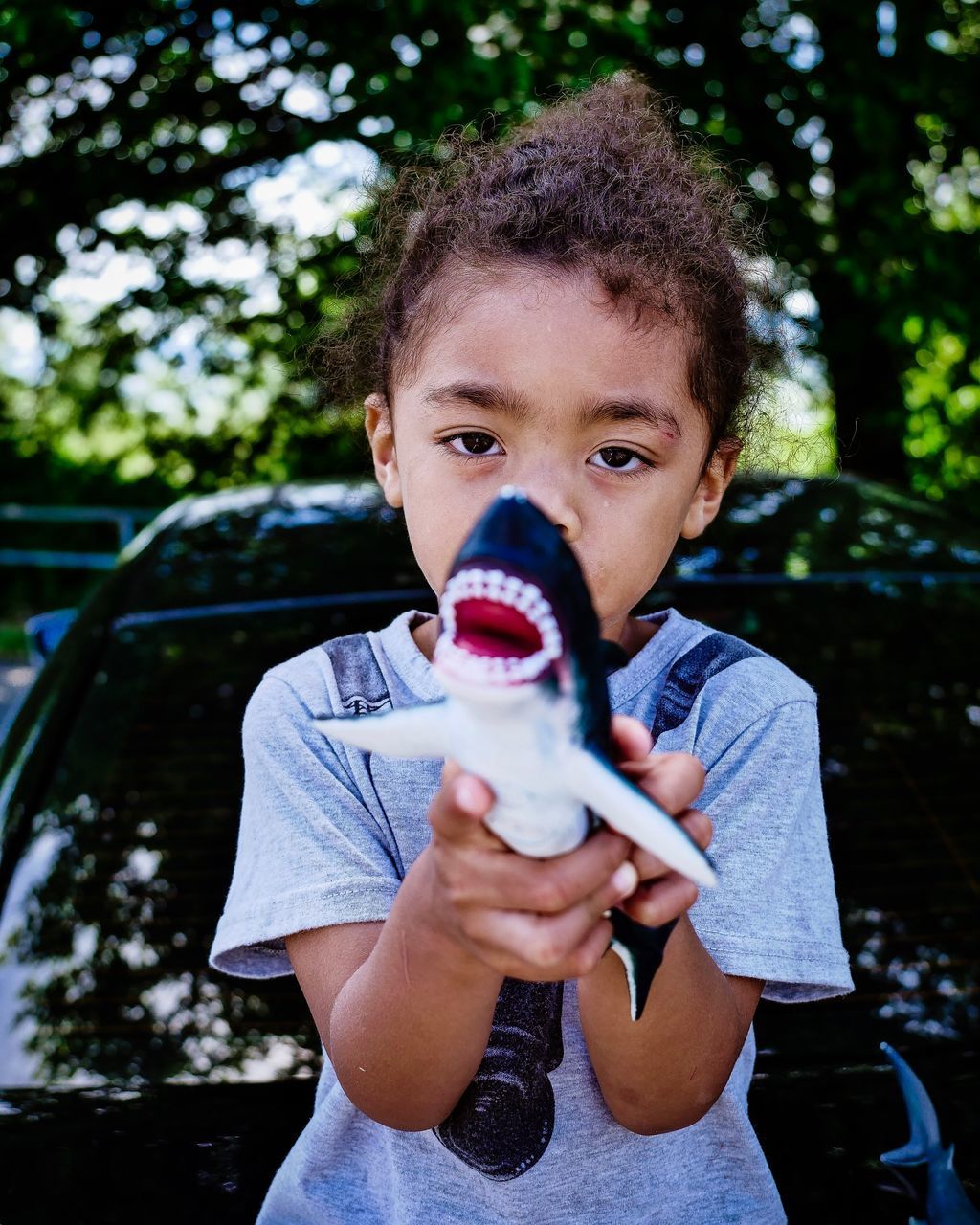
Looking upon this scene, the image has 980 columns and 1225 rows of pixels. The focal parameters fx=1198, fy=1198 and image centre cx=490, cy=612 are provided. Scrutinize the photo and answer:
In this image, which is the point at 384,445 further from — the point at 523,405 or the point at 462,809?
the point at 462,809

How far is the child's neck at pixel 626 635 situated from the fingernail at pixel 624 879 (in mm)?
659

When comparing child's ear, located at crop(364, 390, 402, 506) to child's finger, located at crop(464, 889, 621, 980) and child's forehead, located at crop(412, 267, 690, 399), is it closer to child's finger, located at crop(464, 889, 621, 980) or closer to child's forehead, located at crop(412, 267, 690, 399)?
child's forehead, located at crop(412, 267, 690, 399)

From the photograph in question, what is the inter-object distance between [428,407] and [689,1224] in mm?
1025

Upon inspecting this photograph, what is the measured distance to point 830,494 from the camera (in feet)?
11.4

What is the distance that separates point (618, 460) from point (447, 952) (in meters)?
0.56

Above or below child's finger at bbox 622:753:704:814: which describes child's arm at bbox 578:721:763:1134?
below

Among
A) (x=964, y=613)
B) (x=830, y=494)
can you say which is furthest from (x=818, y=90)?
(x=964, y=613)

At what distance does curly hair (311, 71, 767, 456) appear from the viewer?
4.58 ft

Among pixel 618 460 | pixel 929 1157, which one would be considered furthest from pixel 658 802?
pixel 929 1157

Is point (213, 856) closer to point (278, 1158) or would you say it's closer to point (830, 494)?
point (278, 1158)

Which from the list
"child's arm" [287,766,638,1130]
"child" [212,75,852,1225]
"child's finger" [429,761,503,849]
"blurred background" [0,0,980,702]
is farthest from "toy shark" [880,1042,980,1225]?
"blurred background" [0,0,980,702]

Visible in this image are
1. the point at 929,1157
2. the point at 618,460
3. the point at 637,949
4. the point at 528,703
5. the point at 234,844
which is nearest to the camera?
the point at 528,703

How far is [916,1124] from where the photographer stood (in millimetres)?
1647

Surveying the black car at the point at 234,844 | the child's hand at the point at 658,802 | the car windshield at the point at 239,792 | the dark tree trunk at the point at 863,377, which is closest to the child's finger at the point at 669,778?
the child's hand at the point at 658,802
